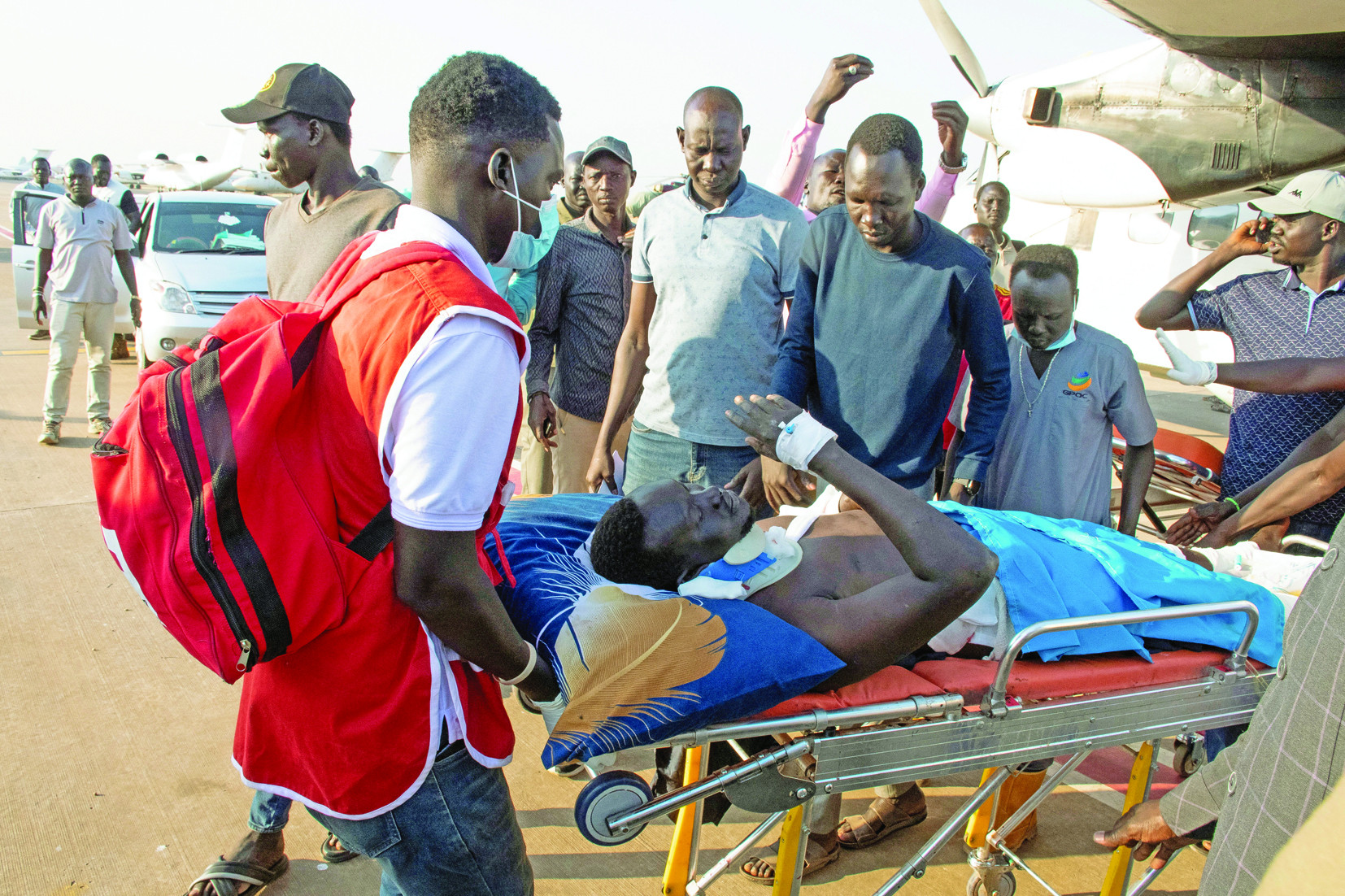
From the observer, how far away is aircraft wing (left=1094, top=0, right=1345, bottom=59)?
5469mm

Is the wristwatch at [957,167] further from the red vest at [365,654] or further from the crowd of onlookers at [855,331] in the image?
the red vest at [365,654]

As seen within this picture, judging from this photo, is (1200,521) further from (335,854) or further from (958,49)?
(958,49)

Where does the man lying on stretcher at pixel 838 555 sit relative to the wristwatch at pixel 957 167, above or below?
below

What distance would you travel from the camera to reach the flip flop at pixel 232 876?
2.38 meters

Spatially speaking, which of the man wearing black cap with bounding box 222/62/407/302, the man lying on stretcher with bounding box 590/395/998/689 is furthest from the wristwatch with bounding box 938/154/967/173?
the man wearing black cap with bounding box 222/62/407/302

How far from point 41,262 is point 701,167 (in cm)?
643

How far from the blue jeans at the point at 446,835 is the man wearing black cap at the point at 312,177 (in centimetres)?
138

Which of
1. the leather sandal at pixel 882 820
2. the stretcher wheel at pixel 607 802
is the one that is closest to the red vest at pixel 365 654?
the stretcher wheel at pixel 607 802

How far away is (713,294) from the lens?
3211 millimetres

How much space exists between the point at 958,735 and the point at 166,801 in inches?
98.6

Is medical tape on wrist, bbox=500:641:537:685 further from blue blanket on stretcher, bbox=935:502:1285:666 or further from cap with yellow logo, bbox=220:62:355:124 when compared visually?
cap with yellow logo, bbox=220:62:355:124

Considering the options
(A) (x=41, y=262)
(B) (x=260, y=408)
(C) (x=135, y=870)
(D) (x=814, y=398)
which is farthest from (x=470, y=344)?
(A) (x=41, y=262)

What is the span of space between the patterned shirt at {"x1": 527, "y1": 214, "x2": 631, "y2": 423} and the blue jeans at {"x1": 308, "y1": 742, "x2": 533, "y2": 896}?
261 cm

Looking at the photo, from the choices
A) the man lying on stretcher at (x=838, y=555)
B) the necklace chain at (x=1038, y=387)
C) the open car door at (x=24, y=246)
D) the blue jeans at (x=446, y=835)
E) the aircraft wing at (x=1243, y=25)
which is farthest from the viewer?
the open car door at (x=24, y=246)
